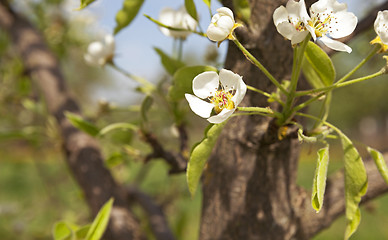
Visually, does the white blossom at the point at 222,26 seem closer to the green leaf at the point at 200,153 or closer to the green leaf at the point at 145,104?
the green leaf at the point at 200,153

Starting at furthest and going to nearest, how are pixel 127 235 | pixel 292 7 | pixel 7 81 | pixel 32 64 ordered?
1. pixel 7 81
2. pixel 32 64
3. pixel 127 235
4. pixel 292 7

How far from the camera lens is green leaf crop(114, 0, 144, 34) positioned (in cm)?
54

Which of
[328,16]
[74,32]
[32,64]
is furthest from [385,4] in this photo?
[74,32]

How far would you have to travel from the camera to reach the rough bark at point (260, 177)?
0.50m

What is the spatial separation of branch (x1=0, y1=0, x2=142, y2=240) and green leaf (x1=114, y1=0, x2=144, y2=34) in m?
0.41

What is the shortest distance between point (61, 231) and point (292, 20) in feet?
1.48

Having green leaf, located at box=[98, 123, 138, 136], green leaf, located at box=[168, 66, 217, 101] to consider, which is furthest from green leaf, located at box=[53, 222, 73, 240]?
green leaf, located at box=[168, 66, 217, 101]

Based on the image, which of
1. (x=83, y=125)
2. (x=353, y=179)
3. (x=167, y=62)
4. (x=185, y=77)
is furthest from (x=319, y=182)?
(x=83, y=125)

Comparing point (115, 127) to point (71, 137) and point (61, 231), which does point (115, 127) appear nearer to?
point (61, 231)

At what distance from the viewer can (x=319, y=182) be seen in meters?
0.36

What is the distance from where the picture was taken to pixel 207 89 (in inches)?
15.4

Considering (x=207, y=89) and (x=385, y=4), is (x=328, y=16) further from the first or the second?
(x=385, y=4)

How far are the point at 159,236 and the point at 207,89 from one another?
61cm

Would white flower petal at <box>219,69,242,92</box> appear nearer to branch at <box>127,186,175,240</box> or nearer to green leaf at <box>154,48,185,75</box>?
green leaf at <box>154,48,185,75</box>
